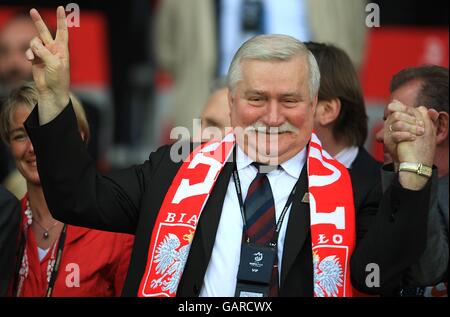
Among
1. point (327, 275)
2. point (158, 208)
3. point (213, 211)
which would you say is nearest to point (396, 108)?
point (327, 275)

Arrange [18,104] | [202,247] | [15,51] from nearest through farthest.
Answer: [202,247], [18,104], [15,51]

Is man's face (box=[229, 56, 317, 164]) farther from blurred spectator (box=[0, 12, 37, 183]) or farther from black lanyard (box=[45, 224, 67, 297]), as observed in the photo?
blurred spectator (box=[0, 12, 37, 183])

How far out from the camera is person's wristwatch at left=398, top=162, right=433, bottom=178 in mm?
3611

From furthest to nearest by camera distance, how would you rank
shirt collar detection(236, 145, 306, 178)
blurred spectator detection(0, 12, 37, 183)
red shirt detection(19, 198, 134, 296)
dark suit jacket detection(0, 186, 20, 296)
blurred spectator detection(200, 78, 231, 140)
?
blurred spectator detection(0, 12, 37, 183) → blurred spectator detection(200, 78, 231, 140) → red shirt detection(19, 198, 134, 296) → dark suit jacket detection(0, 186, 20, 296) → shirt collar detection(236, 145, 306, 178)

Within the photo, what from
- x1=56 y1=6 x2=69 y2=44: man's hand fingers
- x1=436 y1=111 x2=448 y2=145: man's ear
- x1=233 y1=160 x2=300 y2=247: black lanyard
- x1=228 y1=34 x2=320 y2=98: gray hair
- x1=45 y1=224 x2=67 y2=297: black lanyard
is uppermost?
x1=56 y1=6 x2=69 y2=44: man's hand fingers

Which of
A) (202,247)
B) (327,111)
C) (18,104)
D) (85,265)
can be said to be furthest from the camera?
(327,111)

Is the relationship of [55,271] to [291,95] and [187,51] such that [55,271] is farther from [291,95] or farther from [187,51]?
[187,51]

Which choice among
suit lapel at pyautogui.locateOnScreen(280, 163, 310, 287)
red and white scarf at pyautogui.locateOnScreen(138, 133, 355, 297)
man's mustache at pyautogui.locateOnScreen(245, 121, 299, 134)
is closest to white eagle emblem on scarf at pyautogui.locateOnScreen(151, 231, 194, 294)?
red and white scarf at pyautogui.locateOnScreen(138, 133, 355, 297)

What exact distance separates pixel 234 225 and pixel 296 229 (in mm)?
223

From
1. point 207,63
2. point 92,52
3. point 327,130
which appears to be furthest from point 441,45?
point 327,130

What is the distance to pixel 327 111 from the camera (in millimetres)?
4719

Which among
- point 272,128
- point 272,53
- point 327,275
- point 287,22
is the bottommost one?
point 327,275

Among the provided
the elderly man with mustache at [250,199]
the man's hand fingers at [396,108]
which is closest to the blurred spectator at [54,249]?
the elderly man with mustache at [250,199]

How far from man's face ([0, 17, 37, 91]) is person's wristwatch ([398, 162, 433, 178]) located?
3.93 m
